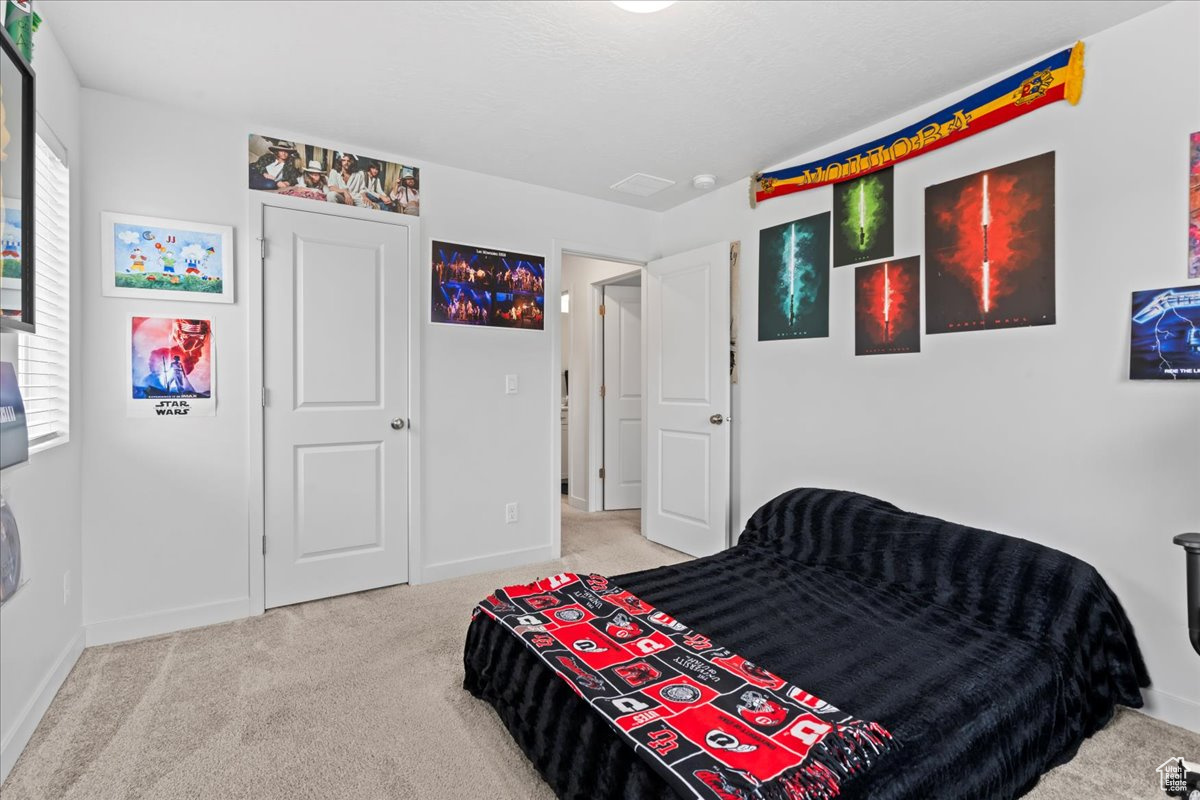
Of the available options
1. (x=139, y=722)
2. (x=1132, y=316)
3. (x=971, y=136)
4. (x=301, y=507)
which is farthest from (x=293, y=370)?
(x=1132, y=316)

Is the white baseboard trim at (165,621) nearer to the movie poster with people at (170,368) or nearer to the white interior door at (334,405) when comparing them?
the white interior door at (334,405)

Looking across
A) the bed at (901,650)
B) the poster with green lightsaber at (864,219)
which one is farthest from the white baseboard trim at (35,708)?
the poster with green lightsaber at (864,219)

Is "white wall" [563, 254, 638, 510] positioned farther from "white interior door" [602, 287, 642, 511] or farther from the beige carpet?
the beige carpet

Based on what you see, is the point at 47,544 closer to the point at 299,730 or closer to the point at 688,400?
the point at 299,730

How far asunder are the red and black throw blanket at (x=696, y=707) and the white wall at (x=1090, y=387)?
1421mm

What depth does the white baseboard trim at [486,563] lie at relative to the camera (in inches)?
134

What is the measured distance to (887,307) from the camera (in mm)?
2834

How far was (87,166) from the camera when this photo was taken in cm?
253

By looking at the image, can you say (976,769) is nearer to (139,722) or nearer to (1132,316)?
(1132,316)

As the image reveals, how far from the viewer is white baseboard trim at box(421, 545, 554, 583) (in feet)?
11.2

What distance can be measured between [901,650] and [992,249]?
171 cm

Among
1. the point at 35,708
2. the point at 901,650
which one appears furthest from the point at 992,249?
the point at 35,708

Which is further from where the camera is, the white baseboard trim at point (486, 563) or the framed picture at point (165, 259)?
the white baseboard trim at point (486, 563)

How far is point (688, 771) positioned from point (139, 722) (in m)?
1.95
